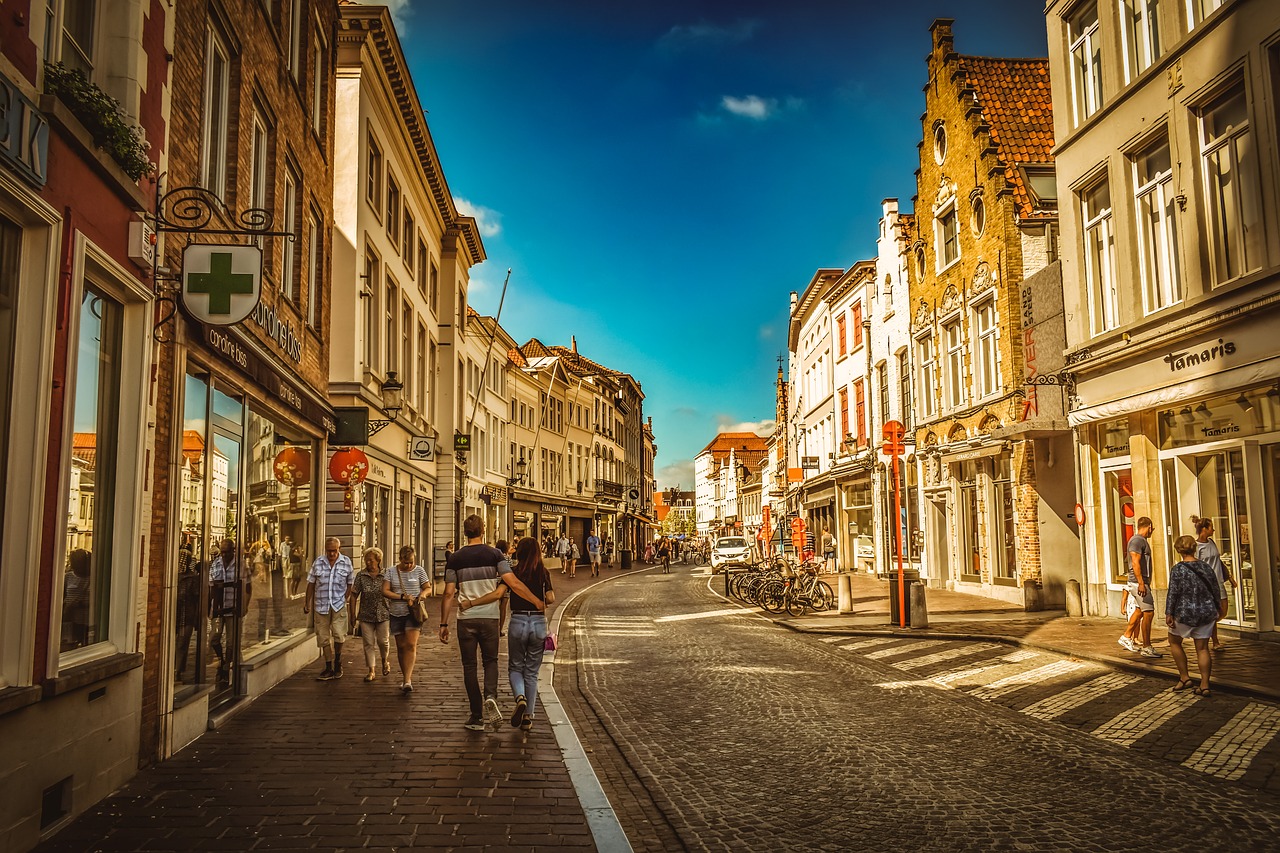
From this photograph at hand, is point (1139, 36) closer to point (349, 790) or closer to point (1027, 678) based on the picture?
point (1027, 678)

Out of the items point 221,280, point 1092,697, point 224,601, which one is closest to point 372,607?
point 224,601

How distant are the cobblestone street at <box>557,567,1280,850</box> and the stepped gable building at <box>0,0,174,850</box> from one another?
3.29m

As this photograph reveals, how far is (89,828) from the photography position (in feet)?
18.3

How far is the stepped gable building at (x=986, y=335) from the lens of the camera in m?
20.2

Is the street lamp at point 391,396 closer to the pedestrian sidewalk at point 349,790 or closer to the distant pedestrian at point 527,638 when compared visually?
the pedestrian sidewalk at point 349,790

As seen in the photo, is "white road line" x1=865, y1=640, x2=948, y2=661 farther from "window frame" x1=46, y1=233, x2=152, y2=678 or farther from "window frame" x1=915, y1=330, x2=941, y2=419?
"window frame" x1=915, y1=330, x2=941, y2=419

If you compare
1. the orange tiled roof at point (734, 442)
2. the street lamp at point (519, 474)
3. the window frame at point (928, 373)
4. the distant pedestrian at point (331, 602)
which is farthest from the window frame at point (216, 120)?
the orange tiled roof at point (734, 442)

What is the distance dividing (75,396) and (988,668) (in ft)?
33.5

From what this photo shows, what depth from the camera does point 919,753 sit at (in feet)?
24.3

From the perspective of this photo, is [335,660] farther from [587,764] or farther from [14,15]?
[14,15]

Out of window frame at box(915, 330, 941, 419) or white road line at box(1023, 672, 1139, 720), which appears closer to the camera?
white road line at box(1023, 672, 1139, 720)

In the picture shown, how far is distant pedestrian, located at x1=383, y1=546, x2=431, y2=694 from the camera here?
1078cm

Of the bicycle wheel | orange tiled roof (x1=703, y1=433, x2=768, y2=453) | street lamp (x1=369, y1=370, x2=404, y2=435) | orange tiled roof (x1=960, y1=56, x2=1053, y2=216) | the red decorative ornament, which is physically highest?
orange tiled roof (x1=703, y1=433, x2=768, y2=453)

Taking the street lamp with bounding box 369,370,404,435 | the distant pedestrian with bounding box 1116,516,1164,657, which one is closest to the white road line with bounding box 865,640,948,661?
the distant pedestrian with bounding box 1116,516,1164,657
